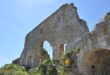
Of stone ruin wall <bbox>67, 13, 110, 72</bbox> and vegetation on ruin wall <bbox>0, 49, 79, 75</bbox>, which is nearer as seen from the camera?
stone ruin wall <bbox>67, 13, 110, 72</bbox>

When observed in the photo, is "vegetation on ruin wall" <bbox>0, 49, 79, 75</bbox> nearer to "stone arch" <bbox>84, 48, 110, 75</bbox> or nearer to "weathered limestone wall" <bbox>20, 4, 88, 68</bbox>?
"stone arch" <bbox>84, 48, 110, 75</bbox>

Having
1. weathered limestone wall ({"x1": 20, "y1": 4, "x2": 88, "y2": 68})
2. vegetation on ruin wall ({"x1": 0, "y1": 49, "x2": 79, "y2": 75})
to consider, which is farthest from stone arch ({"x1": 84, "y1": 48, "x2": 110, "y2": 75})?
weathered limestone wall ({"x1": 20, "y1": 4, "x2": 88, "y2": 68})

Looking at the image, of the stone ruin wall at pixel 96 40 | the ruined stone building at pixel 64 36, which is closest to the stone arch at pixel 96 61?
the ruined stone building at pixel 64 36

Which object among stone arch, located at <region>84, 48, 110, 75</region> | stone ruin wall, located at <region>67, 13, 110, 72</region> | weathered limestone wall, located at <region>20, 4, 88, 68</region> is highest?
weathered limestone wall, located at <region>20, 4, 88, 68</region>

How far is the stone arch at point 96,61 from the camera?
35.0 ft

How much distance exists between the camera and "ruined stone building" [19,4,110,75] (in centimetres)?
1045

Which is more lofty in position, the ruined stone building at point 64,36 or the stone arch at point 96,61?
the ruined stone building at point 64,36

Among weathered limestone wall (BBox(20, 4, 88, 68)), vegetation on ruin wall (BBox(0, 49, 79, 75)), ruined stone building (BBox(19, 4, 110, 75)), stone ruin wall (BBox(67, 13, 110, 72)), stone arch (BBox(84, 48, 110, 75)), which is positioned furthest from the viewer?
weathered limestone wall (BBox(20, 4, 88, 68))

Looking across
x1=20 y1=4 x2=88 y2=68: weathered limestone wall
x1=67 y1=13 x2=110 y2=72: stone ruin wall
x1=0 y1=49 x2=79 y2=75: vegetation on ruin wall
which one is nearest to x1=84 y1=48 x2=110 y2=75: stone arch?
x1=67 y1=13 x2=110 y2=72: stone ruin wall

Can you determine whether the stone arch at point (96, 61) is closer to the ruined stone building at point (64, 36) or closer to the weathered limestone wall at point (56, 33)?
the ruined stone building at point (64, 36)

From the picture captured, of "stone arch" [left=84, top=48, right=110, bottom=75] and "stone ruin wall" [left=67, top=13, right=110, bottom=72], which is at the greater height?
"stone ruin wall" [left=67, top=13, right=110, bottom=72]

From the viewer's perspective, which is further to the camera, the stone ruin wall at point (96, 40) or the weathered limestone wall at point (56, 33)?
the weathered limestone wall at point (56, 33)

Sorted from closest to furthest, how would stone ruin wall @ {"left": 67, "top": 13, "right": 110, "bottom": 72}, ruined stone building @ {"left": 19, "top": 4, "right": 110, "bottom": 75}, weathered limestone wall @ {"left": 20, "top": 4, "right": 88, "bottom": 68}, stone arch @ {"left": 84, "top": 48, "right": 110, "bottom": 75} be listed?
stone ruin wall @ {"left": 67, "top": 13, "right": 110, "bottom": 72} → ruined stone building @ {"left": 19, "top": 4, "right": 110, "bottom": 75} → stone arch @ {"left": 84, "top": 48, "right": 110, "bottom": 75} → weathered limestone wall @ {"left": 20, "top": 4, "right": 88, "bottom": 68}

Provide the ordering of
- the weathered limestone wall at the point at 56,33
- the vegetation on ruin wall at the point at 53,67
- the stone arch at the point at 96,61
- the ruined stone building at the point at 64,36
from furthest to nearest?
the weathered limestone wall at the point at 56,33 < the vegetation on ruin wall at the point at 53,67 < the stone arch at the point at 96,61 < the ruined stone building at the point at 64,36
